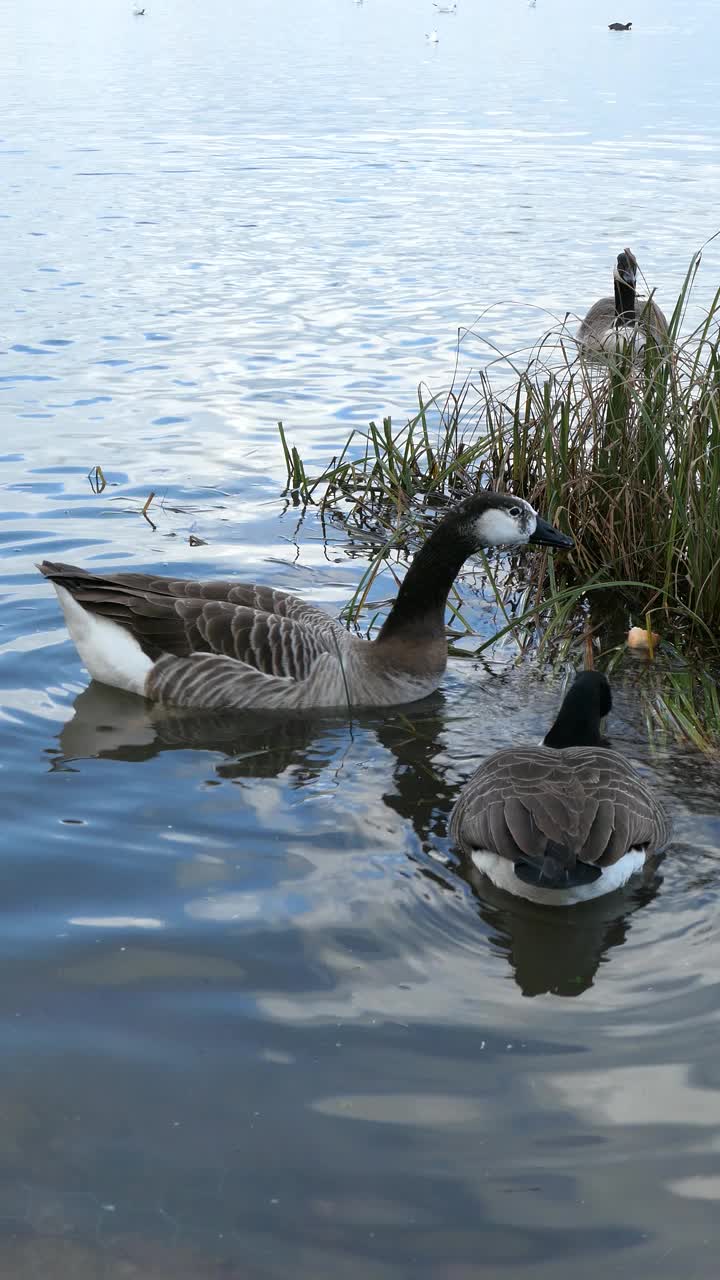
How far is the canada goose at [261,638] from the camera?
25.1 feet

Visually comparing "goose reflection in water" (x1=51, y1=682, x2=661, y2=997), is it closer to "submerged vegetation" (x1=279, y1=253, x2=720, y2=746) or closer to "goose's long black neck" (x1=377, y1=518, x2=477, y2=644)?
"goose's long black neck" (x1=377, y1=518, x2=477, y2=644)

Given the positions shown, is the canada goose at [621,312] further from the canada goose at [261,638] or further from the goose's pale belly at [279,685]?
the goose's pale belly at [279,685]

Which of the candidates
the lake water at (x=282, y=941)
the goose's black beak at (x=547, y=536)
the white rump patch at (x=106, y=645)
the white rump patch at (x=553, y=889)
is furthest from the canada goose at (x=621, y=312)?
the white rump patch at (x=553, y=889)

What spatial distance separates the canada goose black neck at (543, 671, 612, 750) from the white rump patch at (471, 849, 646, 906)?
840 millimetres

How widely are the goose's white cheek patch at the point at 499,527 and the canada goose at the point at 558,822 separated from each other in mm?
1985

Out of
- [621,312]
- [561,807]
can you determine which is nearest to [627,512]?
[561,807]

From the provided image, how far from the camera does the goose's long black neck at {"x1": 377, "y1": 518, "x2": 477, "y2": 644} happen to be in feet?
25.8

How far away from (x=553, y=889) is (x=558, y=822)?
0.89ft

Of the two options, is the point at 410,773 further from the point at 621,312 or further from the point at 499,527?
the point at 621,312

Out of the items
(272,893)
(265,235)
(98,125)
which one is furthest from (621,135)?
(272,893)

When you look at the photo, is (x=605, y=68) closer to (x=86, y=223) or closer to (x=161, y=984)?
(x=86, y=223)

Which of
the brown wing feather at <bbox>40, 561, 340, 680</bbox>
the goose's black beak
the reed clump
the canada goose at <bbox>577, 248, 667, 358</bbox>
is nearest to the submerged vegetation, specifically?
the reed clump

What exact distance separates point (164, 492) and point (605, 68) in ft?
155

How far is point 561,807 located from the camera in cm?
536
